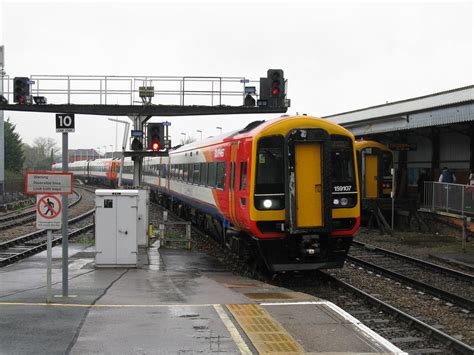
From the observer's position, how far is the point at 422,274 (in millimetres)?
12492

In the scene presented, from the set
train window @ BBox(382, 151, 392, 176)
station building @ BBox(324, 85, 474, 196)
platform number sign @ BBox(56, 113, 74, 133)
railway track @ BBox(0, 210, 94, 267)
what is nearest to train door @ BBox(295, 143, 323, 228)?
platform number sign @ BBox(56, 113, 74, 133)

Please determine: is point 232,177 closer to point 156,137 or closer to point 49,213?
point 156,137

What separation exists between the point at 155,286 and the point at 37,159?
11287 cm

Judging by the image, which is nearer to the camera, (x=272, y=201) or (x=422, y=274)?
(x=272, y=201)

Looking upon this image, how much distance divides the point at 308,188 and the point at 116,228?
14.0 ft

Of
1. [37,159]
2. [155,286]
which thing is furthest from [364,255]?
[37,159]

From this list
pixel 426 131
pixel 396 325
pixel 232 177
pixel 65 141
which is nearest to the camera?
pixel 396 325

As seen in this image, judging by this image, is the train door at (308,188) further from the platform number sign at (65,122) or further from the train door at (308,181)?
the platform number sign at (65,122)

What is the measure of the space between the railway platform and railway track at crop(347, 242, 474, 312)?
9.34ft

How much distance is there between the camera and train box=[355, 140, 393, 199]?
22.8m

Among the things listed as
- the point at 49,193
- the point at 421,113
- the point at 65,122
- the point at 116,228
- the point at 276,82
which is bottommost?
the point at 116,228

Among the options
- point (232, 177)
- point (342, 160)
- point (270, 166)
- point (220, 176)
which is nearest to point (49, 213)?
point (270, 166)

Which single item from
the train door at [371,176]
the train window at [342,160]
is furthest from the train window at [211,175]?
the train door at [371,176]

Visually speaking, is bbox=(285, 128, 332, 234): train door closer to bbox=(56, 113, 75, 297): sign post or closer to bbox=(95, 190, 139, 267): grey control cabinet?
bbox=(95, 190, 139, 267): grey control cabinet
